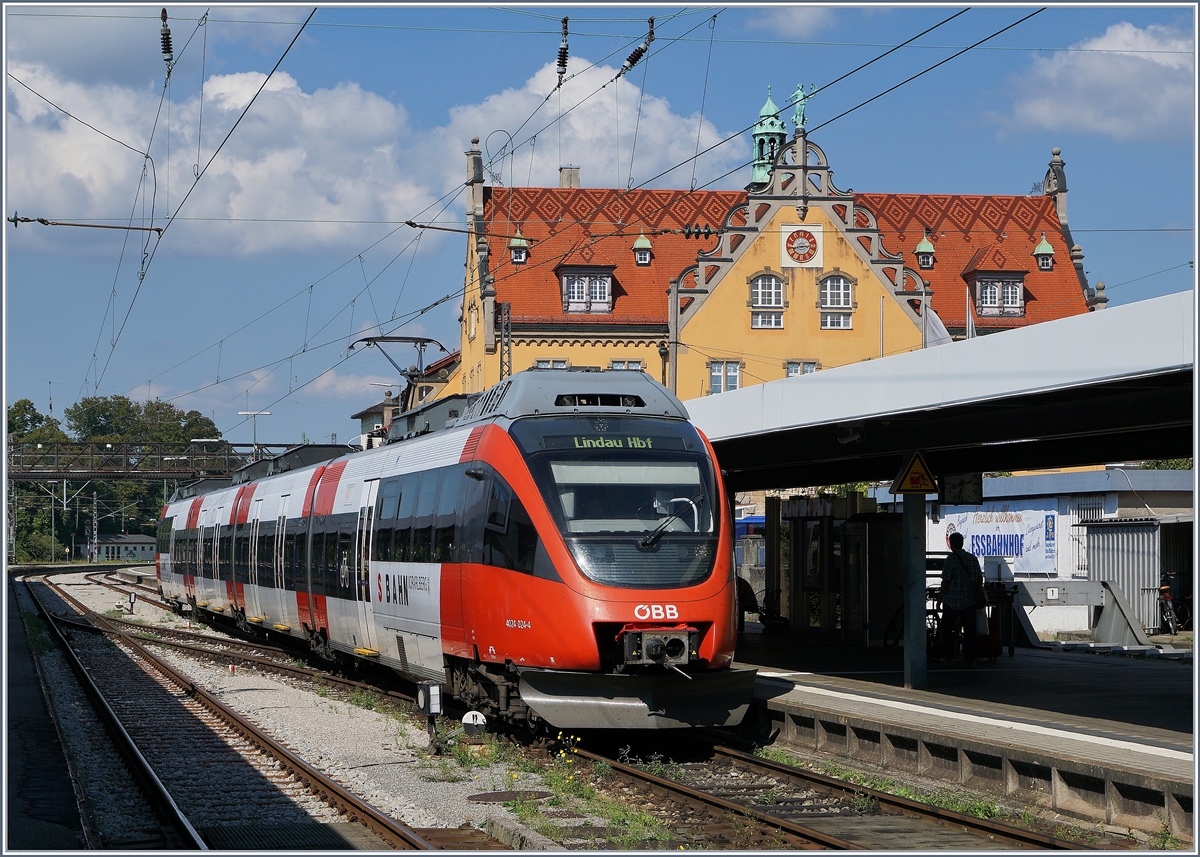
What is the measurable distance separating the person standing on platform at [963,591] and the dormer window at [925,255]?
46.4 m

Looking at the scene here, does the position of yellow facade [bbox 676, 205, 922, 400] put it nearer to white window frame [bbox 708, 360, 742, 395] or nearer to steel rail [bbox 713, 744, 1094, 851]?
white window frame [bbox 708, 360, 742, 395]

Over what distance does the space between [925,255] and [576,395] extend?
52.4m

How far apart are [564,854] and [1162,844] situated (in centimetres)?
410

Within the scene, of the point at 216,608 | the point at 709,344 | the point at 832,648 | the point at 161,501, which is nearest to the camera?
the point at 832,648

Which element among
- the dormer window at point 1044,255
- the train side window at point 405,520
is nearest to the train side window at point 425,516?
the train side window at point 405,520

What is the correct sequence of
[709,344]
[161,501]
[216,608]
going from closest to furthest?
A: [216,608]
[709,344]
[161,501]

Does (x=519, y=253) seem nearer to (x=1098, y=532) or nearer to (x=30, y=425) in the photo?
(x=1098, y=532)

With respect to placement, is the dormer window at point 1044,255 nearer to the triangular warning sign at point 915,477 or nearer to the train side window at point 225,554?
the train side window at point 225,554

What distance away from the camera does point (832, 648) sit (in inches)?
927

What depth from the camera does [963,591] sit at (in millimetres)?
19328

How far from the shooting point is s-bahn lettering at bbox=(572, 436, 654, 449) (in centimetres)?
1367

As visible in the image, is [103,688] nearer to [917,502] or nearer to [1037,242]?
[917,502]

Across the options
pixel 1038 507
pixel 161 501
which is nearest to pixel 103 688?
pixel 1038 507

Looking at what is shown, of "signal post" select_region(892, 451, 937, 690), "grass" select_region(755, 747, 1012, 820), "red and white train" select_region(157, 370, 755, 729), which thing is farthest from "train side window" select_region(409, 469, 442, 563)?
"signal post" select_region(892, 451, 937, 690)
